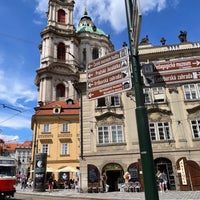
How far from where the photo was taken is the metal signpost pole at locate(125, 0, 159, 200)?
3.55 m

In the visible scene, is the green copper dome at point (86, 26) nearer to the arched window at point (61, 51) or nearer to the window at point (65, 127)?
the arched window at point (61, 51)

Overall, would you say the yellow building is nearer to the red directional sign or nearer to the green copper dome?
the red directional sign

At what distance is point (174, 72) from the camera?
429 centimetres

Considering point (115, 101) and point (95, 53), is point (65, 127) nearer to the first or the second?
point (115, 101)

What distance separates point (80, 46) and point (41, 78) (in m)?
20.4

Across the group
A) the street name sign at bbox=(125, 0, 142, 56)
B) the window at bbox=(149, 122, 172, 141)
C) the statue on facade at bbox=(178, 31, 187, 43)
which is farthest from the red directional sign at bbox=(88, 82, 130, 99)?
the statue on facade at bbox=(178, 31, 187, 43)

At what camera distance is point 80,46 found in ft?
227

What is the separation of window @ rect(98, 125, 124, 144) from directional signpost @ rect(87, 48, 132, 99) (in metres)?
18.6

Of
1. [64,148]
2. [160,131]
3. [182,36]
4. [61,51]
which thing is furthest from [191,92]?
[61,51]

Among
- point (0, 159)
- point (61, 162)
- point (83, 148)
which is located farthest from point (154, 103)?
point (61, 162)

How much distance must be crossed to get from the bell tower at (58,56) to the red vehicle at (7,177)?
99.8 feet

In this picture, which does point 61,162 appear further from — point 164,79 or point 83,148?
point 164,79

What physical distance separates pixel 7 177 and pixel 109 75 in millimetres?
15337

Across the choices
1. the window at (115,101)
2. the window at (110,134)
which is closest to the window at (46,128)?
the window at (110,134)
